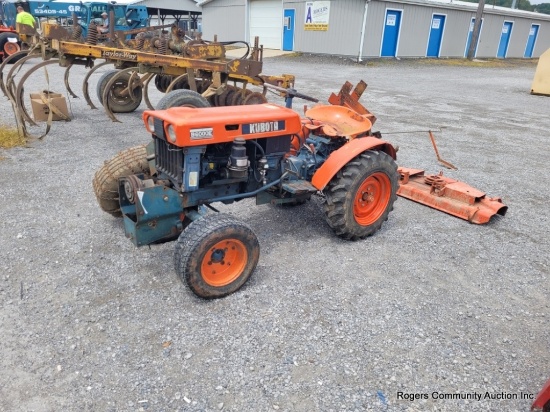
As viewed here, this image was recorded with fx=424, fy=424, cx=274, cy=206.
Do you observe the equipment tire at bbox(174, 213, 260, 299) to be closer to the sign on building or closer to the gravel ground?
the gravel ground

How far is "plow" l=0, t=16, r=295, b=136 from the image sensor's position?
23.2ft

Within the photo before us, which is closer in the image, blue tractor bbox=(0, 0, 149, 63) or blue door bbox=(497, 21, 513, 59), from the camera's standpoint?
blue tractor bbox=(0, 0, 149, 63)

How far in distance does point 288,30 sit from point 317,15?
7.35 ft

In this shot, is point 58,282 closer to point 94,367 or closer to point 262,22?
point 94,367

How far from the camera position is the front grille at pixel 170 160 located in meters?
2.98

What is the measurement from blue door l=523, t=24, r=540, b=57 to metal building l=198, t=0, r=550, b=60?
124 centimetres

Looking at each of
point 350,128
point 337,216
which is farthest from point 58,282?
point 350,128

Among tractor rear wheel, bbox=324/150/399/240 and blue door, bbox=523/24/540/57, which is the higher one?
blue door, bbox=523/24/540/57

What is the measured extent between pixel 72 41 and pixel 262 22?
18024mm

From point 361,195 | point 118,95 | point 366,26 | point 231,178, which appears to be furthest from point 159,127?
point 366,26

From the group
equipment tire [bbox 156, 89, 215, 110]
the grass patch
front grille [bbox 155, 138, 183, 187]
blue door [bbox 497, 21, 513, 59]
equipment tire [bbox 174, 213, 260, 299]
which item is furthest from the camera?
blue door [bbox 497, 21, 513, 59]

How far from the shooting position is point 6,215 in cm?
411

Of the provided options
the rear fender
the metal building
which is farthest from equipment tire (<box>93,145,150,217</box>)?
the metal building

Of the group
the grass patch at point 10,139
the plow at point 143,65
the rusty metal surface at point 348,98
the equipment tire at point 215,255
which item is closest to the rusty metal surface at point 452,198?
the rusty metal surface at point 348,98
